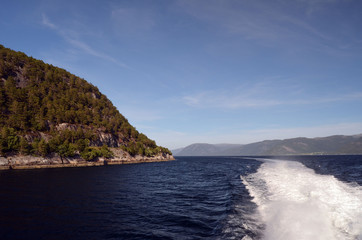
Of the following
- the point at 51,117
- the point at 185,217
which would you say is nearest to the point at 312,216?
the point at 185,217

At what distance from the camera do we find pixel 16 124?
249 ft

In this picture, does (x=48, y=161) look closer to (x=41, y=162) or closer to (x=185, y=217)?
(x=41, y=162)

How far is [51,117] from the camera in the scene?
96312 mm

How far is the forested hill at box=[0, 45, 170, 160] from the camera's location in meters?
74.6

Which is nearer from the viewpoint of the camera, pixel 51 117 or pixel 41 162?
pixel 41 162

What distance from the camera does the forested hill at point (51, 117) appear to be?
245ft

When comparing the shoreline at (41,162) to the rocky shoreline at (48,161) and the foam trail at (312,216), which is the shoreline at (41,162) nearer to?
the rocky shoreline at (48,161)

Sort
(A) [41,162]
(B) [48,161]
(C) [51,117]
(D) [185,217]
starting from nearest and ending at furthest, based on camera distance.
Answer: (D) [185,217] < (A) [41,162] < (B) [48,161] < (C) [51,117]

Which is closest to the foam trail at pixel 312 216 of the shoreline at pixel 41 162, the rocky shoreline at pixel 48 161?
the shoreline at pixel 41 162

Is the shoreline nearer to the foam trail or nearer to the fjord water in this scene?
the fjord water

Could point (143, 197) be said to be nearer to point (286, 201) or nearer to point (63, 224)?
point (63, 224)

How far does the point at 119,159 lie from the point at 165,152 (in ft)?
214

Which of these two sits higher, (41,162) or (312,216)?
(41,162)

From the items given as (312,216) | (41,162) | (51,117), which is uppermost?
(51,117)
